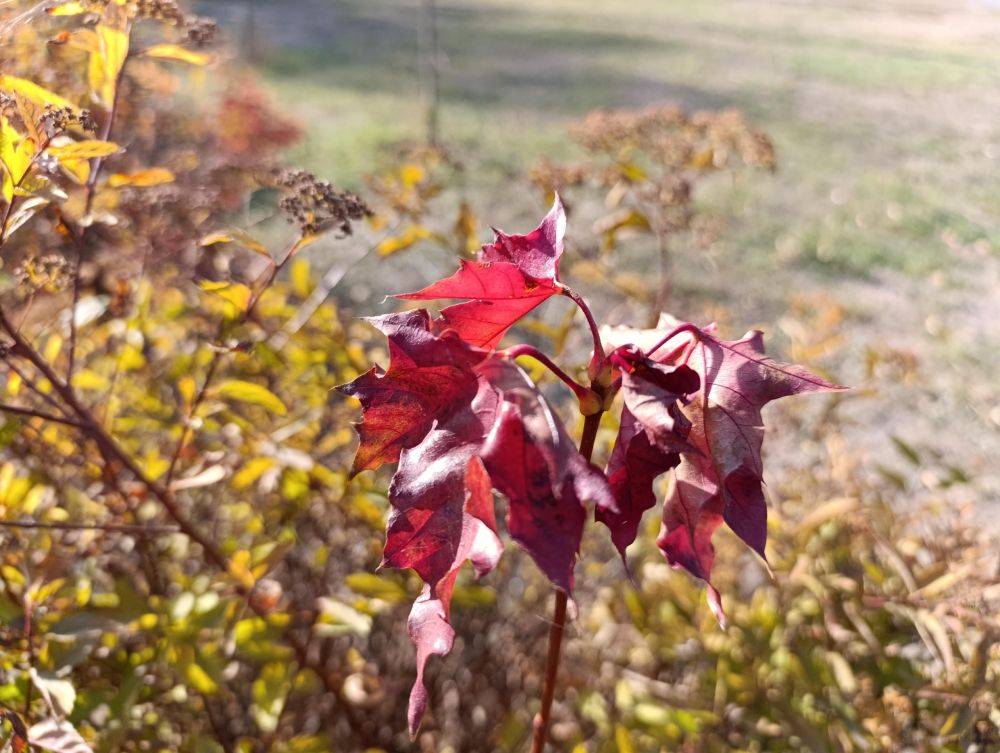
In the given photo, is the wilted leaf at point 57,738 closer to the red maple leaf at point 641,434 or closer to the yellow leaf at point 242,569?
the yellow leaf at point 242,569

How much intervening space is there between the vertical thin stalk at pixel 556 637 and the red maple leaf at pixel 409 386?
9 cm

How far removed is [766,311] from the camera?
11.9ft

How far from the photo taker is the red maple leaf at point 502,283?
0.49 m

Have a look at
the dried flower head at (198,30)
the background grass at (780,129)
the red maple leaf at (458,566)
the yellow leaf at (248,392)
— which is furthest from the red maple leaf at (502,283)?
the background grass at (780,129)

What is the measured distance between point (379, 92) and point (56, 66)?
626cm

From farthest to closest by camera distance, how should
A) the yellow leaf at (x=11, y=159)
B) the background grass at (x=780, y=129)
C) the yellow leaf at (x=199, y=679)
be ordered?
1. the background grass at (x=780, y=129)
2. the yellow leaf at (x=199, y=679)
3. the yellow leaf at (x=11, y=159)

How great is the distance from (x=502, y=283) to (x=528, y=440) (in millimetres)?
120

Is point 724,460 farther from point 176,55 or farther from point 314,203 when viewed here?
point 176,55

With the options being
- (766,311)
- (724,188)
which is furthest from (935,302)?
(724,188)

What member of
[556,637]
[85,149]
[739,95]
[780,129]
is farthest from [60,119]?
[739,95]

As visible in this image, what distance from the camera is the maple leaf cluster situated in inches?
16.8

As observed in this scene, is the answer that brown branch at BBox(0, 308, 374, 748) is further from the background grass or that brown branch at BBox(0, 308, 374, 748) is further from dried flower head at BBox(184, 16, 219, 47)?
the background grass

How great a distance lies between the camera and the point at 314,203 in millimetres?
790

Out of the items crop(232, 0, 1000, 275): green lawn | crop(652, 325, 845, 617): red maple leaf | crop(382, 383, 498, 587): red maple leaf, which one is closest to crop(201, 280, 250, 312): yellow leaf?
crop(382, 383, 498, 587): red maple leaf
